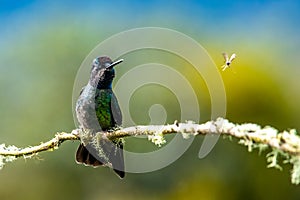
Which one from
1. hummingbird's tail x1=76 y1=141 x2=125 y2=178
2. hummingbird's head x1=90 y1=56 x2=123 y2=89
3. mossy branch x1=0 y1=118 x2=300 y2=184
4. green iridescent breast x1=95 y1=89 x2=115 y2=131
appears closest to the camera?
mossy branch x1=0 y1=118 x2=300 y2=184

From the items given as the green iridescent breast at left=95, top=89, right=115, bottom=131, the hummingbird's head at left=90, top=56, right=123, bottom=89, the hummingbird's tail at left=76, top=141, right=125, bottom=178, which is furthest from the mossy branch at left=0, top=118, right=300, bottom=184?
the green iridescent breast at left=95, top=89, right=115, bottom=131

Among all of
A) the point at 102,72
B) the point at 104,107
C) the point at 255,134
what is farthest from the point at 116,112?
the point at 255,134

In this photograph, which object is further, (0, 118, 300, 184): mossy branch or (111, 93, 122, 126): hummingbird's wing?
(111, 93, 122, 126): hummingbird's wing

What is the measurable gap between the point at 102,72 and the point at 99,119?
28 cm

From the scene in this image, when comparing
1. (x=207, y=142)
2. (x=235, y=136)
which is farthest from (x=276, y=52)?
(x=235, y=136)

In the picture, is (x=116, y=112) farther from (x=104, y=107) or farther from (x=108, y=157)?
(x=108, y=157)

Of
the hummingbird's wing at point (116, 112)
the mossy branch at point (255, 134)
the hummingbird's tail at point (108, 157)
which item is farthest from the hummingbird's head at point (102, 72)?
the mossy branch at point (255, 134)

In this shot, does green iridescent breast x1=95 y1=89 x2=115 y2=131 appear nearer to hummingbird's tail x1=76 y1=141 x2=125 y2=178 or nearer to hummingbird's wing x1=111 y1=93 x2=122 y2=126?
hummingbird's wing x1=111 y1=93 x2=122 y2=126

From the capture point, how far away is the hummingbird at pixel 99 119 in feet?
7.89

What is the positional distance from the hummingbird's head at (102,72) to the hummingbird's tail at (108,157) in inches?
12.1

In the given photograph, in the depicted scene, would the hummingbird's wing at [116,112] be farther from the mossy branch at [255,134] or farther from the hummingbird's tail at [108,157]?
the mossy branch at [255,134]

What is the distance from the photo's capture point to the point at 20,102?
51.4 feet

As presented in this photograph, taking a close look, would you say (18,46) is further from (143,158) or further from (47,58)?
(143,158)

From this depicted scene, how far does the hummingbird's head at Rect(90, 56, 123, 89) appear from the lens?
248 cm
